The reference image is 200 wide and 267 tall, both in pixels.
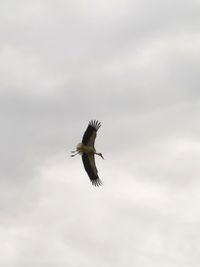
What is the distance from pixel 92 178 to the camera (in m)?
150

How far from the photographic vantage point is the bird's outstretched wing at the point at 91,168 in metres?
149

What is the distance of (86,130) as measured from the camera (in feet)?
482

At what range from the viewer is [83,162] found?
490 ft

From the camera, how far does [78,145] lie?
5748 inches

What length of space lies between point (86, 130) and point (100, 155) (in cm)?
405

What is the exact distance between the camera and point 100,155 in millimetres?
149250

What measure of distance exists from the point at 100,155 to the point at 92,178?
2998 mm

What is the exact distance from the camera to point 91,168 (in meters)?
150

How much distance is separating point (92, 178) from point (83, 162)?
2314mm

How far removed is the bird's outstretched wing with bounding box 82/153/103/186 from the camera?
148750mm

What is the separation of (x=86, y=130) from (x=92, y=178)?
21.2 ft
